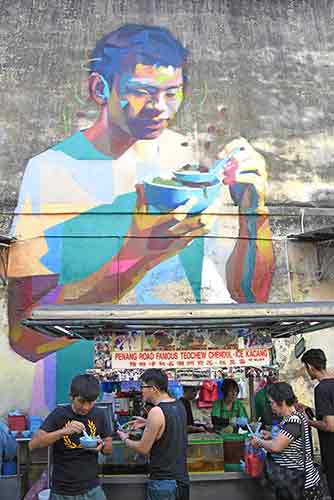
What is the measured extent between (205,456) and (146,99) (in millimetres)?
7233

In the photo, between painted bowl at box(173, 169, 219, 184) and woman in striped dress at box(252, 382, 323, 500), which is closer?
woman in striped dress at box(252, 382, 323, 500)

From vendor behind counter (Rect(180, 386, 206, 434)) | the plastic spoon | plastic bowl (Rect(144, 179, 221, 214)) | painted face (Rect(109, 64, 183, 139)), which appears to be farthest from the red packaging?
painted face (Rect(109, 64, 183, 139))

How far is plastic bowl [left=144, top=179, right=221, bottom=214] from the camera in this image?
31.5 feet

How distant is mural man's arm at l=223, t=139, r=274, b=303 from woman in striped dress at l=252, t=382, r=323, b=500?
5195 mm

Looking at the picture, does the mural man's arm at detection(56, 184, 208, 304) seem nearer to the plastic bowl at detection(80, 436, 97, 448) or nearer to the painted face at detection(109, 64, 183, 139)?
the painted face at detection(109, 64, 183, 139)

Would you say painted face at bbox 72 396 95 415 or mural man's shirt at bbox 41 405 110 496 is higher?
painted face at bbox 72 396 95 415

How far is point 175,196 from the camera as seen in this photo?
9.66 metres

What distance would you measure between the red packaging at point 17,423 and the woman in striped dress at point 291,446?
5174mm

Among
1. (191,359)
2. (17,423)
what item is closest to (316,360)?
(191,359)

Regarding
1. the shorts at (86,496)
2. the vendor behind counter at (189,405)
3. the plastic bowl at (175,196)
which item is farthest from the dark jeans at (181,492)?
the plastic bowl at (175,196)

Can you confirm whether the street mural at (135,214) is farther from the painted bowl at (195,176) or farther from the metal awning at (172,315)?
the metal awning at (172,315)

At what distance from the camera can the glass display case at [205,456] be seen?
16.9ft

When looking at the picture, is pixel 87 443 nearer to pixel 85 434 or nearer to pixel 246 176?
pixel 85 434

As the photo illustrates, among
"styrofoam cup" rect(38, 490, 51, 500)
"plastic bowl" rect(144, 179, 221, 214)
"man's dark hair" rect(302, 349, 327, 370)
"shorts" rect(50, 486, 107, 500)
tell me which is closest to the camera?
"shorts" rect(50, 486, 107, 500)
